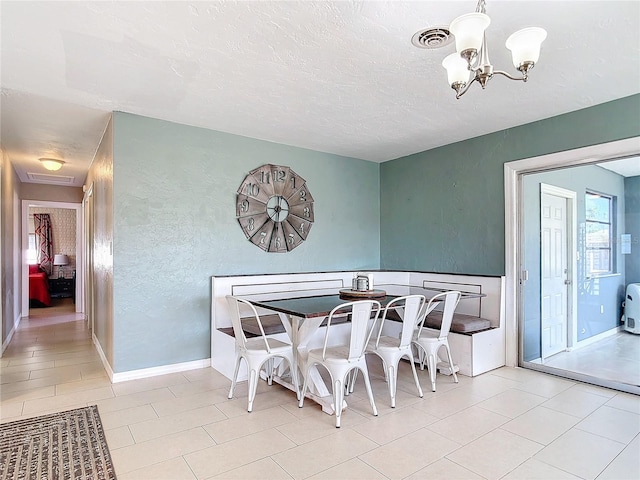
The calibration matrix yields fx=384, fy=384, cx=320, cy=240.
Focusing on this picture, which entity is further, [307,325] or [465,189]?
[465,189]

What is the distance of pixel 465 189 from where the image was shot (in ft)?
14.8

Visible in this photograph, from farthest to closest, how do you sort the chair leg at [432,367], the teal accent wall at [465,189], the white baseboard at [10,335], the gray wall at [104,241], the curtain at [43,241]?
the curtain at [43,241], the white baseboard at [10,335], the gray wall at [104,241], the teal accent wall at [465,189], the chair leg at [432,367]

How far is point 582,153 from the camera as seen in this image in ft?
11.5

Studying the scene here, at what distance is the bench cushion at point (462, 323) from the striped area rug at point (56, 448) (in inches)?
116

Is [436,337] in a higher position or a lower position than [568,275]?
lower

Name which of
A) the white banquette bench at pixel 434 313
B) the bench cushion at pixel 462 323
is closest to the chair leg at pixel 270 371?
the white banquette bench at pixel 434 313

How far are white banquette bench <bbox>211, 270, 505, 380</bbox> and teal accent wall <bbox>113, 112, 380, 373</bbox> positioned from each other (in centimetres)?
16

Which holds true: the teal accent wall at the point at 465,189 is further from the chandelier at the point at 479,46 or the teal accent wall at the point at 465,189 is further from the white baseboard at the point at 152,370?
the white baseboard at the point at 152,370

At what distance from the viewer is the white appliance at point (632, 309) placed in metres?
3.62

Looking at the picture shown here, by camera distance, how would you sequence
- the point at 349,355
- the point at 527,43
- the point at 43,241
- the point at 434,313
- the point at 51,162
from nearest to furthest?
1. the point at 527,43
2. the point at 349,355
3. the point at 434,313
4. the point at 51,162
5. the point at 43,241

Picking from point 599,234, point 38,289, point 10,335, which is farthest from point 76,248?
point 599,234

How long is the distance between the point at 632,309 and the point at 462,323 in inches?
62.4

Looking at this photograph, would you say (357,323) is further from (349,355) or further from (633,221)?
(633,221)

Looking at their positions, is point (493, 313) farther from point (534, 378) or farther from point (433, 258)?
point (433, 258)
